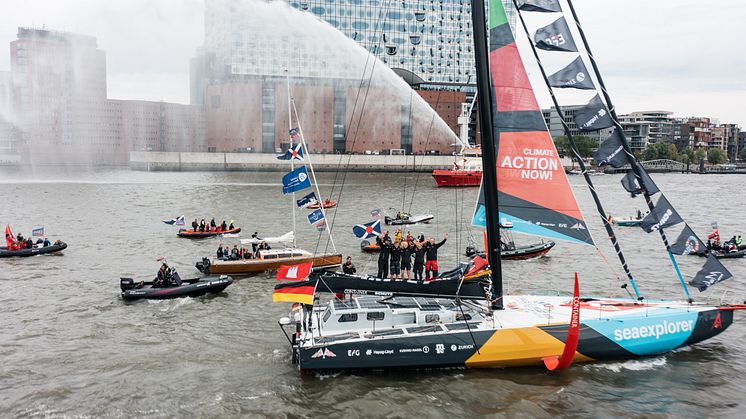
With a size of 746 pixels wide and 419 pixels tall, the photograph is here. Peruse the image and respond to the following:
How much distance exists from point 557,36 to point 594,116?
7.75 feet

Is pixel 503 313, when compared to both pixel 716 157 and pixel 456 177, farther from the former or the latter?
pixel 716 157

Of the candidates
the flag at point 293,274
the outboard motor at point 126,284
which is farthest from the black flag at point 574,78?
the outboard motor at point 126,284

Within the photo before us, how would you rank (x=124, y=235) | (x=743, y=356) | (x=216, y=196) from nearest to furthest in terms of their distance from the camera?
1. (x=743, y=356)
2. (x=124, y=235)
3. (x=216, y=196)

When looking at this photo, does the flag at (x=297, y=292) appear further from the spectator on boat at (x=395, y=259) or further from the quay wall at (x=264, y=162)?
the quay wall at (x=264, y=162)

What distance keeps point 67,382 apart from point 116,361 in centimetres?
163

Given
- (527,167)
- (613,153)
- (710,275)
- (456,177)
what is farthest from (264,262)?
(456,177)

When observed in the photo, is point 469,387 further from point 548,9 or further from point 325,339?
point 548,9

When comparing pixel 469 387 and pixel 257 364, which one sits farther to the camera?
pixel 257 364

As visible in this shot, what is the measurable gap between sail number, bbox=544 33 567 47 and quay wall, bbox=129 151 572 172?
319ft

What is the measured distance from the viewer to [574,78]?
15570 millimetres

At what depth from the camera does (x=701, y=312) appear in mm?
16406

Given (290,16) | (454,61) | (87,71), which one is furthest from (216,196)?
(454,61)

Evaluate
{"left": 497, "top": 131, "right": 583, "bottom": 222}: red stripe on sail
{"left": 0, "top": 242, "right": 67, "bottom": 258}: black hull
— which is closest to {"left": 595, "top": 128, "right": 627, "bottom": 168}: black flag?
{"left": 497, "top": 131, "right": 583, "bottom": 222}: red stripe on sail

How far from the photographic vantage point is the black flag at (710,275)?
16.6 meters
